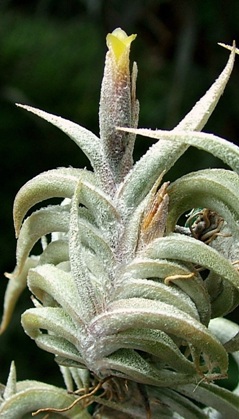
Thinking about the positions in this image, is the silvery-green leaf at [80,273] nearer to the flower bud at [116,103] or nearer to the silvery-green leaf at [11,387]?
the flower bud at [116,103]

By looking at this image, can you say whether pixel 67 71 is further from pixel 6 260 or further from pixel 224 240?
pixel 224 240

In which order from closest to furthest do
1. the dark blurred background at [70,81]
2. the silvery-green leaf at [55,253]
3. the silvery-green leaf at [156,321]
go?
the silvery-green leaf at [156,321] < the silvery-green leaf at [55,253] < the dark blurred background at [70,81]

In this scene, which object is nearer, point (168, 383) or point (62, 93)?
point (168, 383)

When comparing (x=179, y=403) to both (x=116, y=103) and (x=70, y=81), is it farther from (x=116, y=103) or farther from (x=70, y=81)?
(x=70, y=81)

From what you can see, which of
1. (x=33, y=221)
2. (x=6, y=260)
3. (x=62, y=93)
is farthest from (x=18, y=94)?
(x=33, y=221)

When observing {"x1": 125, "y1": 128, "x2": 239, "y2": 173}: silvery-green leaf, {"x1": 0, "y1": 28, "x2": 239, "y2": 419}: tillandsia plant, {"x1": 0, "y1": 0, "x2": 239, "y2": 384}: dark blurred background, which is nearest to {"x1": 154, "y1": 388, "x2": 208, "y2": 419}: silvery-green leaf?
{"x1": 0, "y1": 28, "x2": 239, "y2": 419}: tillandsia plant

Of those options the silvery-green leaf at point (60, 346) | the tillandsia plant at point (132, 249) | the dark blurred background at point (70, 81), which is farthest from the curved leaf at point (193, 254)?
the dark blurred background at point (70, 81)

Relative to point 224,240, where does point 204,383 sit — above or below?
below
